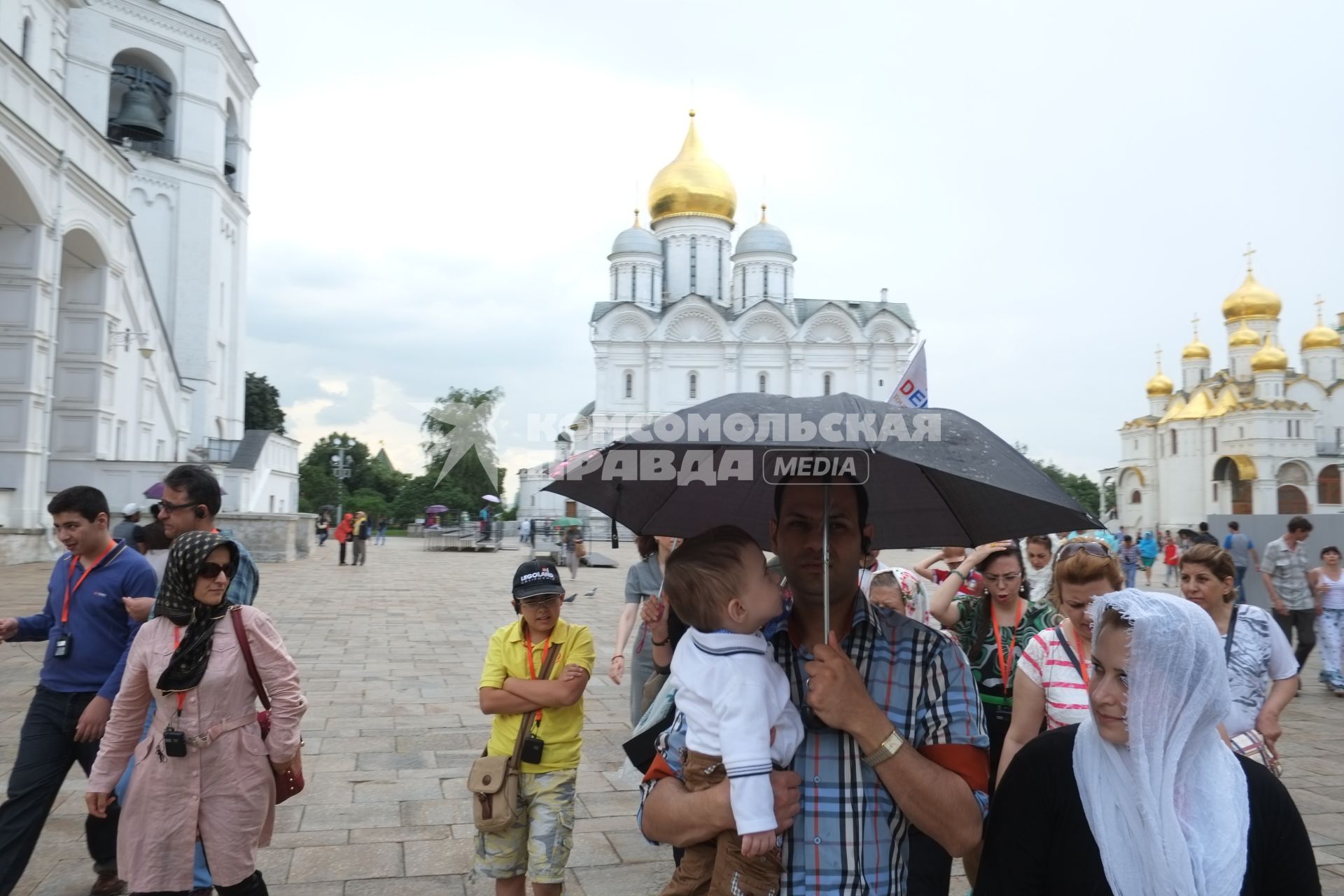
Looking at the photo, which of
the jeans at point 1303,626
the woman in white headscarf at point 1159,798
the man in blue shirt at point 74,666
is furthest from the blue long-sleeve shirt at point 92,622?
the jeans at point 1303,626

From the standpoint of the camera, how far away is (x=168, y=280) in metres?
34.2

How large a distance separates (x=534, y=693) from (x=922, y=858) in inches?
69.7

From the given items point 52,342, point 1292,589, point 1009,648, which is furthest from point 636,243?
point 1009,648

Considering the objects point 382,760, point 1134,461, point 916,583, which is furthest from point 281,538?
point 1134,461

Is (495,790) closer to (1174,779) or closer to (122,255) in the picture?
(1174,779)

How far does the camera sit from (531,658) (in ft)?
11.6

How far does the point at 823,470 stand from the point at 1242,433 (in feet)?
189

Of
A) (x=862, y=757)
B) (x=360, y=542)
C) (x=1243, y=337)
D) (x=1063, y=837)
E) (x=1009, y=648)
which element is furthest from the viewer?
(x=1243, y=337)

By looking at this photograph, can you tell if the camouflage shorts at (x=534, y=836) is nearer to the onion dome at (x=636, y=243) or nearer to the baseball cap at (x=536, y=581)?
the baseball cap at (x=536, y=581)

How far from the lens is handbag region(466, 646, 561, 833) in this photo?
10.8ft

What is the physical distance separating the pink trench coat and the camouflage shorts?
0.78 m

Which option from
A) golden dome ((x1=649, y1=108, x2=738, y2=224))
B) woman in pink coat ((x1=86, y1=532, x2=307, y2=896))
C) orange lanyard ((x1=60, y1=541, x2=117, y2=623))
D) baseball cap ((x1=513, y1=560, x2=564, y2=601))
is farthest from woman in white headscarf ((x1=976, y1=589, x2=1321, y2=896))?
golden dome ((x1=649, y1=108, x2=738, y2=224))

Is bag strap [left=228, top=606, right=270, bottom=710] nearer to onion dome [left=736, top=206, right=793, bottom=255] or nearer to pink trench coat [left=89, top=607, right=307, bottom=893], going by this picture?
pink trench coat [left=89, top=607, right=307, bottom=893]

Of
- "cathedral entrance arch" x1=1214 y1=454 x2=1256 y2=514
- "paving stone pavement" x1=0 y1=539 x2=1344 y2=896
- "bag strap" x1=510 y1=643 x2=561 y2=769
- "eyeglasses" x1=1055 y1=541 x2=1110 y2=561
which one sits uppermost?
"cathedral entrance arch" x1=1214 y1=454 x2=1256 y2=514
